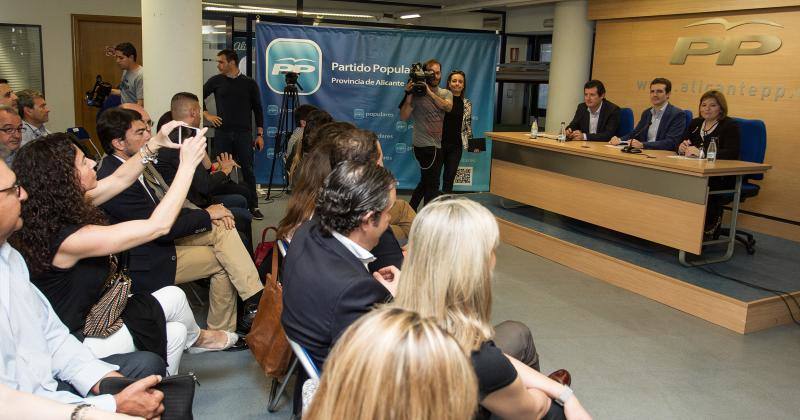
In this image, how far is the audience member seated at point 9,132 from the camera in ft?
Result: 12.4

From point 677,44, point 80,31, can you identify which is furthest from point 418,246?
point 80,31

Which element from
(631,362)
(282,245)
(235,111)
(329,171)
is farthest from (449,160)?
(282,245)

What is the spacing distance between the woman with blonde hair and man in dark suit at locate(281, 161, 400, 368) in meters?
0.76

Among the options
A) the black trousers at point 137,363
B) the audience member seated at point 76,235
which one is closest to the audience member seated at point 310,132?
the audience member seated at point 76,235

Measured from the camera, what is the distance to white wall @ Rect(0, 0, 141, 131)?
8445 mm

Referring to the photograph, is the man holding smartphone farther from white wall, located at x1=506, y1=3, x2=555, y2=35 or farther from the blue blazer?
white wall, located at x1=506, y1=3, x2=555, y2=35

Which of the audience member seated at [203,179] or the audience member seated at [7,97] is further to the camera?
the audience member seated at [7,97]

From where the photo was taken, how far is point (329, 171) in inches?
117

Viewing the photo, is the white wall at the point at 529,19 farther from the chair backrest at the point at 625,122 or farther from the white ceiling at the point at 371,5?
the chair backrest at the point at 625,122

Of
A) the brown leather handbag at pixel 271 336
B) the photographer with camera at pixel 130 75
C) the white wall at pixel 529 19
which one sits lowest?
the brown leather handbag at pixel 271 336

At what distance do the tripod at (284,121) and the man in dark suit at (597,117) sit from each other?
10.0ft

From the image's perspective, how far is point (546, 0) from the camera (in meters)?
7.93

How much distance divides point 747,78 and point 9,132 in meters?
6.34

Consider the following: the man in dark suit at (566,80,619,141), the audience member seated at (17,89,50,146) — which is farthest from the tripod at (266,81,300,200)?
the man in dark suit at (566,80,619,141)
